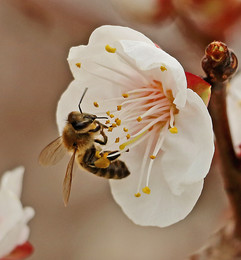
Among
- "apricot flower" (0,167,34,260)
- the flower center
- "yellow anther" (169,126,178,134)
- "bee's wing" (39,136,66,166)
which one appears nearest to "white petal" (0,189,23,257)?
"apricot flower" (0,167,34,260)

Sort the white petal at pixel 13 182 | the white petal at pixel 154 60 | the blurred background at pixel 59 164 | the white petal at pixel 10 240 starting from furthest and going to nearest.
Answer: the blurred background at pixel 59 164
the white petal at pixel 13 182
the white petal at pixel 10 240
the white petal at pixel 154 60

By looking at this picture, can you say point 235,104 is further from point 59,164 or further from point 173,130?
point 59,164

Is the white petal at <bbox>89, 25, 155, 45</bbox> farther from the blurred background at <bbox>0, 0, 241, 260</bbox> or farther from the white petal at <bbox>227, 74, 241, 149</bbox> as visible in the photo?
the blurred background at <bbox>0, 0, 241, 260</bbox>

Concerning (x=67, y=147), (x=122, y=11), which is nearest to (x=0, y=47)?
(x=122, y=11)

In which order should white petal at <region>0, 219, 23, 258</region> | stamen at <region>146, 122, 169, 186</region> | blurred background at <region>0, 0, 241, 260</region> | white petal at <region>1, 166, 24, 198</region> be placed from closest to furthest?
stamen at <region>146, 122, 169, 186</region>
white petal at <region>0, 219, 23, 258</region>
white petal at <region>1, 166, 24, 198</region>
blurred background at <region>0, 0, 241, 260</region>

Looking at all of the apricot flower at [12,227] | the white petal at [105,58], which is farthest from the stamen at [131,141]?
the apricot flower at [12,227]

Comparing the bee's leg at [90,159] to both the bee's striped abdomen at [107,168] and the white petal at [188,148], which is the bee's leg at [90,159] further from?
the white petal at [188,148]

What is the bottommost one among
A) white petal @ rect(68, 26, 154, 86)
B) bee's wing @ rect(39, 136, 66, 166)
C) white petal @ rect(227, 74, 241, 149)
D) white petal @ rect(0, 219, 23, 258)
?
white petal @ rect(0, 219, 23, 258)
